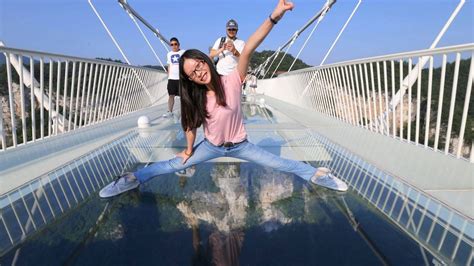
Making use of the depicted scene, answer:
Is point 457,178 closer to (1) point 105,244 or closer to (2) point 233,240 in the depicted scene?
(2) point 233,240

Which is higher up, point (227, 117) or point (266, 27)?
point (266, 27)

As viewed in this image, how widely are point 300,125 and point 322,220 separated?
3.26m

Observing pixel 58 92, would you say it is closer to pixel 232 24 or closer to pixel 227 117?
pixel 232 24

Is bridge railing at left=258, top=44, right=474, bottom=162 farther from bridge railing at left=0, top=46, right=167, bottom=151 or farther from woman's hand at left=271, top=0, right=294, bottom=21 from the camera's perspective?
bridge railing at left=0, top=46, right=167, bottom=151

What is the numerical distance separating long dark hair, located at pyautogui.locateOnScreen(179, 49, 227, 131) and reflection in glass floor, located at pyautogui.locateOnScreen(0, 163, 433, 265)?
0.51 metres

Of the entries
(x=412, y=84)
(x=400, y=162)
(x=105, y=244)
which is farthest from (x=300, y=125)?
(x=105, y=244)

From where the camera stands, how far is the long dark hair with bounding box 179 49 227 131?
184 centimetres

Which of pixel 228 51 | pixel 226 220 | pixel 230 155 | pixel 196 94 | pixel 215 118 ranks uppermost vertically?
pixel 228 51

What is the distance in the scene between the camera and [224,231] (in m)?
1.60

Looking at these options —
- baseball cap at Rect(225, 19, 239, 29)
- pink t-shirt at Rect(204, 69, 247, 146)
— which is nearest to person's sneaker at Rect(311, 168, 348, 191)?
pink t-shirt at Rect(204, 69, 247, 146)

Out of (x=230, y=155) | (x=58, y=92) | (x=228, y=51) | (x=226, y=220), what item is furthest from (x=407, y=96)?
(x=58, y=92)

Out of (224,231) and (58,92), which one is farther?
(58,92)

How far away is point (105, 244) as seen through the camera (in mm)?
1506

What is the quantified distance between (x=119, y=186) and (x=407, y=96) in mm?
3351
